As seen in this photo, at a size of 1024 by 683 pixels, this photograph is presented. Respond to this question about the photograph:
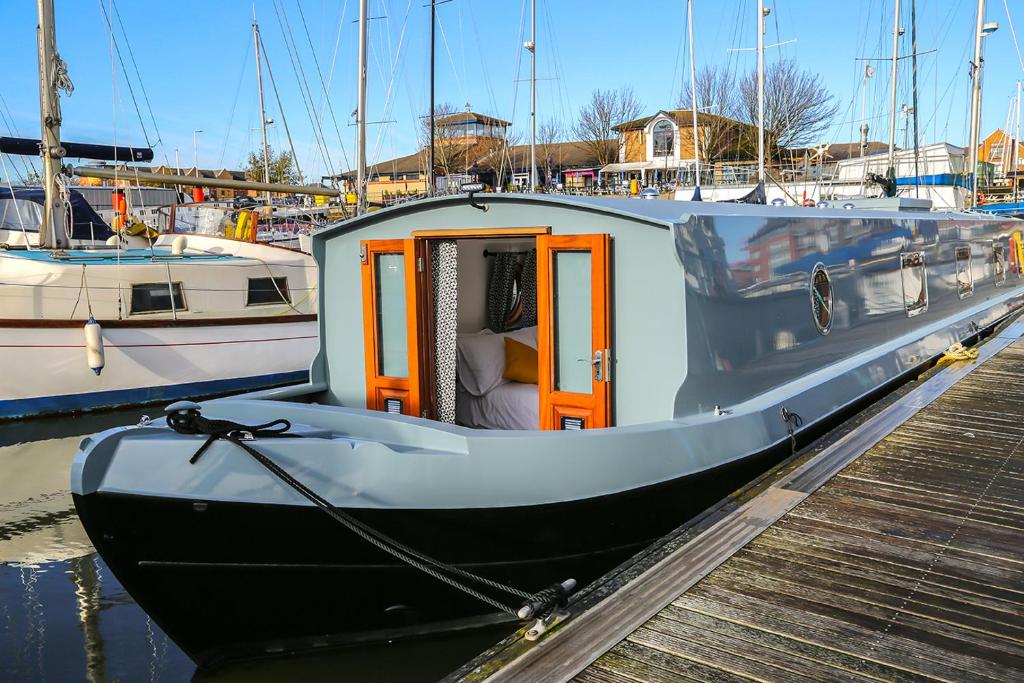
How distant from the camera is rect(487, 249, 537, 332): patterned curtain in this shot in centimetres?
770

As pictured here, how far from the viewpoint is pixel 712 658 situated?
10.6 feet

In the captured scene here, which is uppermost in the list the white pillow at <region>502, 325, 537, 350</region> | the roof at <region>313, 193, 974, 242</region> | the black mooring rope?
the roof at <region>313, 193, 974, 242</region>

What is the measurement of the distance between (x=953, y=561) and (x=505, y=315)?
452 cm

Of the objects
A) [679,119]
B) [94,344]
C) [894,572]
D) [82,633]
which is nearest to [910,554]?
[894,572]

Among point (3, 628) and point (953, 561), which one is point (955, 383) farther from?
point (3, 628)

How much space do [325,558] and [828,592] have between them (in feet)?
8.87

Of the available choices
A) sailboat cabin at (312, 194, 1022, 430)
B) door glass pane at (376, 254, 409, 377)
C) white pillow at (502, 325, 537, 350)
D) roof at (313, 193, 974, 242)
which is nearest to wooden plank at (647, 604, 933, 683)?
sailboat cabin at (312, 194, 1022, 430)

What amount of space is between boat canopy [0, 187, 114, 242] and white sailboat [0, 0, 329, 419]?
238cm

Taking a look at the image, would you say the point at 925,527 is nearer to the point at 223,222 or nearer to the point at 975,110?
the point at 223,222

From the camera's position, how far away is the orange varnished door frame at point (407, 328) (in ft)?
19.7

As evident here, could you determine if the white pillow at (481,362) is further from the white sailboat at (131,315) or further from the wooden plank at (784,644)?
the white sailboat at (131,315)

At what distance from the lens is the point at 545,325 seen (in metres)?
5.55

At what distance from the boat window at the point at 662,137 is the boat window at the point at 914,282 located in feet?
145

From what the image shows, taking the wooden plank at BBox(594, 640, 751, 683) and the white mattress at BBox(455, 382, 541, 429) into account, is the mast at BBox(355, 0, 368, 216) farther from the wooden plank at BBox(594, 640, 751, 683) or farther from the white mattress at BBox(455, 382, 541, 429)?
the wooden plank at BBox(594, 640, 751, 683)
